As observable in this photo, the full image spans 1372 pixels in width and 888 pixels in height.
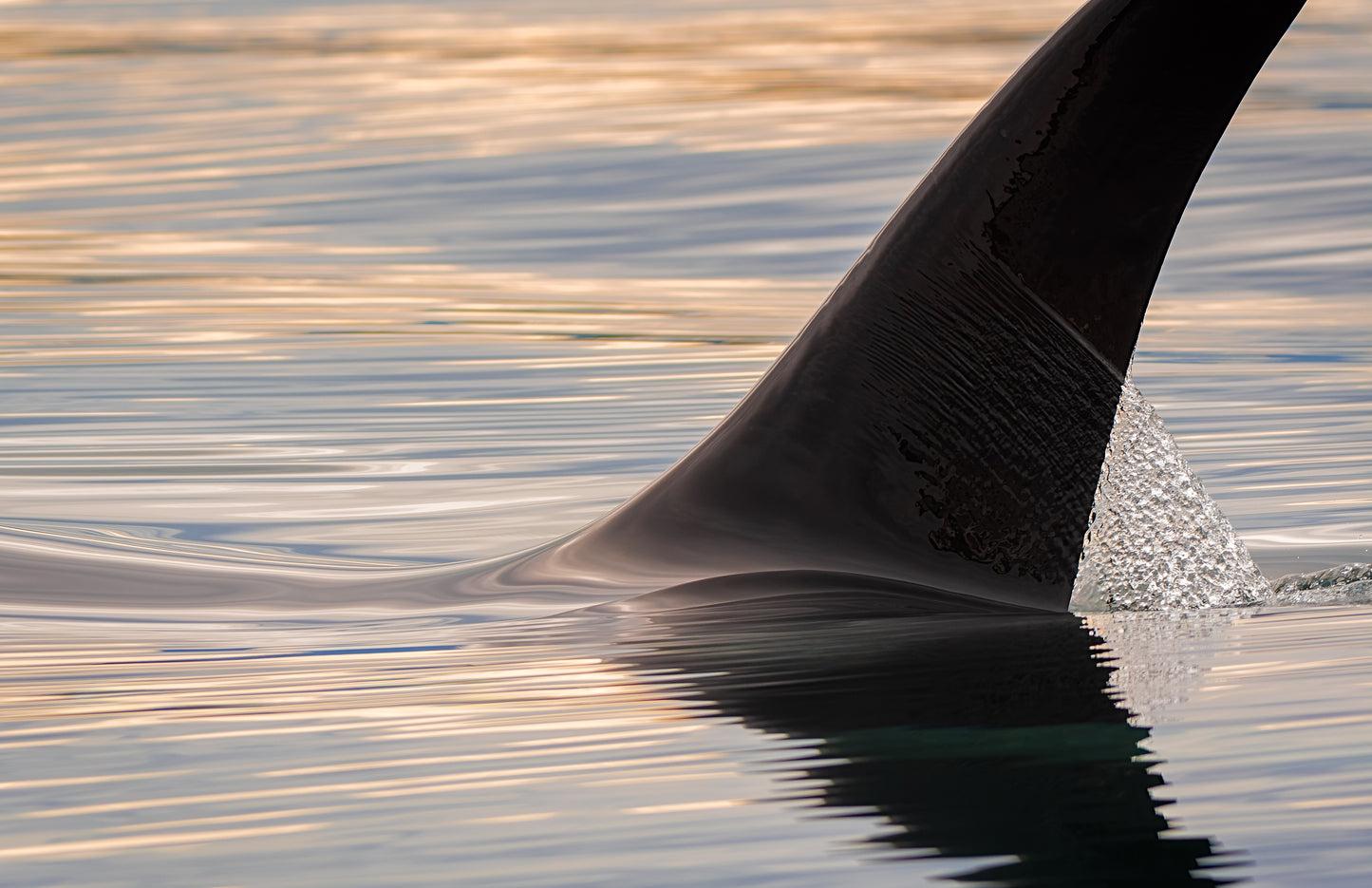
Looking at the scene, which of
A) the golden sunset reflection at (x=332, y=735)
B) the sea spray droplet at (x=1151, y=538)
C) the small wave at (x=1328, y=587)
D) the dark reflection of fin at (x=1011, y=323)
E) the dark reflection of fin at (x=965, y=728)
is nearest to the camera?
the dark reflection of fin at (x=965, y=728)

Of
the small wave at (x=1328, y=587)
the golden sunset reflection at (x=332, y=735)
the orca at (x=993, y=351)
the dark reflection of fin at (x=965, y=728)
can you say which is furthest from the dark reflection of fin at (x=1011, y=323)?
the golden sunset reflection at (x=332, y=735)

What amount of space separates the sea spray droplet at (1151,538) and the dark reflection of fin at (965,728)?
26cm

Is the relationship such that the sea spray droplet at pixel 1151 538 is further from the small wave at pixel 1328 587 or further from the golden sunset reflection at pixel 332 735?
the golden sunset reflection at pixel 332 735

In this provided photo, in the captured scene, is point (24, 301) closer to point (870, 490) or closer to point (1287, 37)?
point (870, 490)

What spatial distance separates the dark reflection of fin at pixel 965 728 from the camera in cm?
248

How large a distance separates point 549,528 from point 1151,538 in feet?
7.79

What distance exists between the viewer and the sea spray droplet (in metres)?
4.43

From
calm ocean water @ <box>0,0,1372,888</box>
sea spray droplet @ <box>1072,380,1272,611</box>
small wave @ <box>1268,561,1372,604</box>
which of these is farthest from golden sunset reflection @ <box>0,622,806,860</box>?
small wave @ <box>1268,561,1372,604</box>

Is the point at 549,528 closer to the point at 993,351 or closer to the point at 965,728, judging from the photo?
the point at 993,351

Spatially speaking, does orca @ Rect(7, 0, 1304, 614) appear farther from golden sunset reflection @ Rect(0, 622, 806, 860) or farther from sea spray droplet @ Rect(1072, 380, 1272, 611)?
golden sunset reflection @ Rect(0, 622, 806, 860)

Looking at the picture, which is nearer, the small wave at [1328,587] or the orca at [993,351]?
the orca at [993,351]

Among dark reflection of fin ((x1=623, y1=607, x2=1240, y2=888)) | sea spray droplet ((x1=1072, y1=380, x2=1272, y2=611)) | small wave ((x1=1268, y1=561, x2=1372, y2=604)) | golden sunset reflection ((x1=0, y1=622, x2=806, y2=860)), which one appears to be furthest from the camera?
small wave ((x1=1268, y1=561, x2=1372, y2=604))

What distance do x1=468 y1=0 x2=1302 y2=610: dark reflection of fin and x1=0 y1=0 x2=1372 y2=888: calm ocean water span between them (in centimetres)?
33

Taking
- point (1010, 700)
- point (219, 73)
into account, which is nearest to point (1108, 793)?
point (1010, 700)
